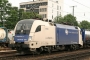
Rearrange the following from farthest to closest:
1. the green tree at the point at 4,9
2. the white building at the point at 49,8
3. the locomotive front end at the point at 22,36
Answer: the white building at the point at 49,8
the green tree at the point at 4,9
the locomotive front end at the point at 22,36

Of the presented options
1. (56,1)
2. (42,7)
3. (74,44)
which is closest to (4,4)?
(74,44)

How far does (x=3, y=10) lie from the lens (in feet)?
156

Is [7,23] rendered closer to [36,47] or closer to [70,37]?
[70,37]

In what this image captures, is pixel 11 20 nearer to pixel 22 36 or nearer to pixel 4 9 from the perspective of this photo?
pixel 4 9

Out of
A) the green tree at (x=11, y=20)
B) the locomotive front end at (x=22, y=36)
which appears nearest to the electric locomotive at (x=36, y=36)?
the locomotive front end at (x=22, y=36)

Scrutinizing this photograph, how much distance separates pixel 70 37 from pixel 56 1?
270 ft

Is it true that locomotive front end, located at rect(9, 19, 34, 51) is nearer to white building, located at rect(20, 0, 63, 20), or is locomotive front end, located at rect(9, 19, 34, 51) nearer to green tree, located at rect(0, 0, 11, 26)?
green tree, located at rect(0, 0, 11, 26)

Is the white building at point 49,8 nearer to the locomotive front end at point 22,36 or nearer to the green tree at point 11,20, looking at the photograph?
the green tree at point 11,20

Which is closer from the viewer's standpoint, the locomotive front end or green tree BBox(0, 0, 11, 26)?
the locomotive front end

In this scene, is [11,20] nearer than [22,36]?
No

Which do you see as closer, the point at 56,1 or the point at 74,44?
the point at 74,44


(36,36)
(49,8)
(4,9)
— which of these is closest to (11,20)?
(4,9)

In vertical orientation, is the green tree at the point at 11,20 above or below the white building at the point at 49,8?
below

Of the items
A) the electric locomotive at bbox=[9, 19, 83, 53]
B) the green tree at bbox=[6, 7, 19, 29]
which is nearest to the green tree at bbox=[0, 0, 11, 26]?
the green tree at bbox=[6, 7, 19, 29]
